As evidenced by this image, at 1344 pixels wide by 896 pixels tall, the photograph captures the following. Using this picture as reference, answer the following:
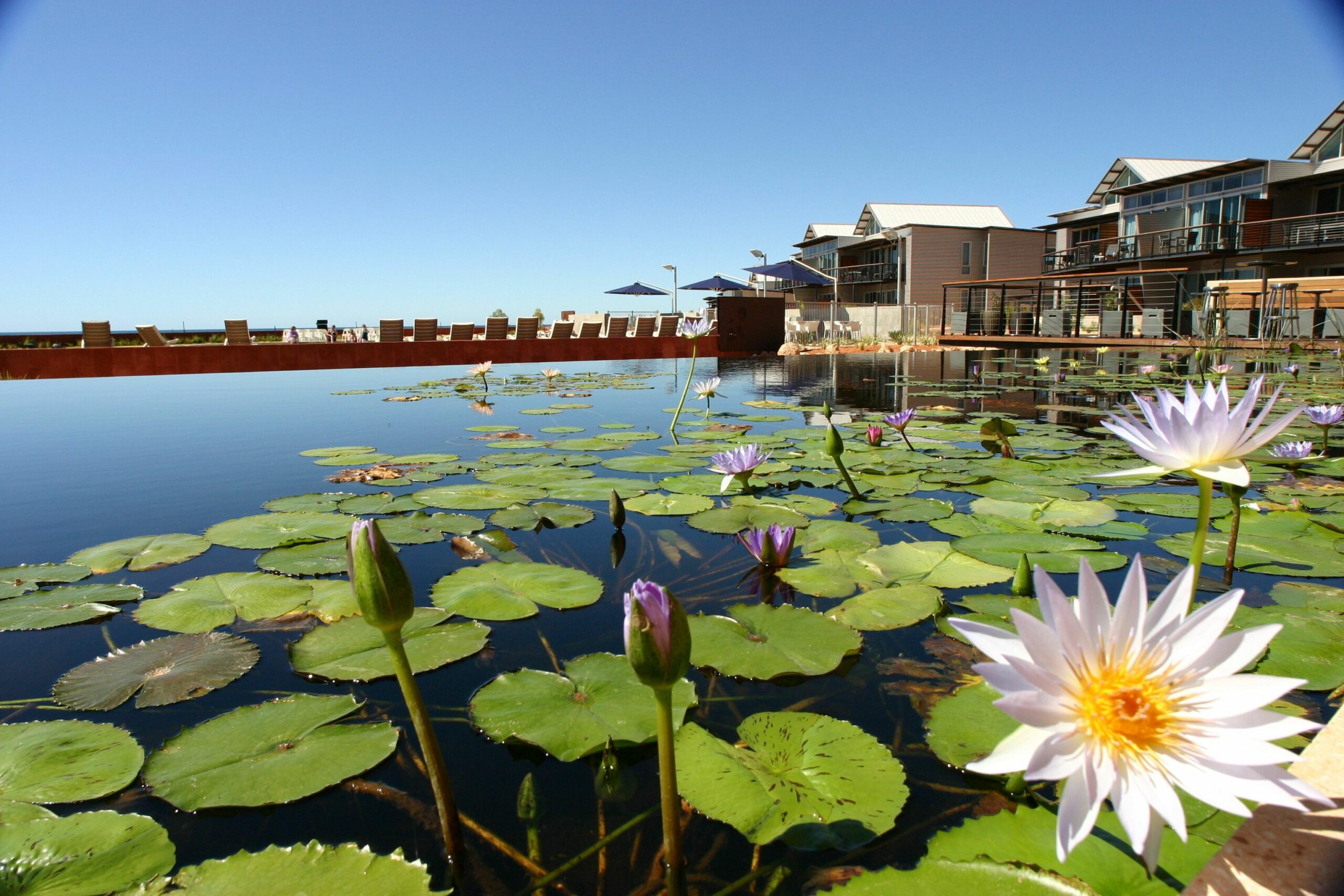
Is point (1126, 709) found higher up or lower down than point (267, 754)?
higher up

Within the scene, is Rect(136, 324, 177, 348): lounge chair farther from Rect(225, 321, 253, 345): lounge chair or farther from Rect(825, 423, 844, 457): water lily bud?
Rect(825, 423, 844, 457): water lily bud

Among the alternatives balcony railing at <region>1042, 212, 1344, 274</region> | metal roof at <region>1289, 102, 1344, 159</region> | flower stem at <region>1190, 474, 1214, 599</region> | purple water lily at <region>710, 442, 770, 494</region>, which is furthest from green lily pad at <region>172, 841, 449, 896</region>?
metal roof at <region>1289, 102, 1344, 159</region>

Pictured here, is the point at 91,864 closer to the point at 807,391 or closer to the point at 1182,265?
Result: the point at 807,391

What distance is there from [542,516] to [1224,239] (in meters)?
21.6

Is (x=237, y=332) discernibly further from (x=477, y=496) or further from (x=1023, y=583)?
(x=1023, y=583)

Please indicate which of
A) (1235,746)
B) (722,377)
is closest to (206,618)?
(1235,746)

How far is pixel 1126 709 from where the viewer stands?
0.41 metres

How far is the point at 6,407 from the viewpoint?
14.4 feet

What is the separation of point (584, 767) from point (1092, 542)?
127cm

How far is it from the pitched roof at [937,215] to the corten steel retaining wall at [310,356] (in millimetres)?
19426

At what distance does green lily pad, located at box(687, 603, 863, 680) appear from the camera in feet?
3.21

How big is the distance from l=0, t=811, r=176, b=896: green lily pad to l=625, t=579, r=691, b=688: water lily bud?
47 centimetres

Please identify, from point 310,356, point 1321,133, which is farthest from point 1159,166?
point 310,356

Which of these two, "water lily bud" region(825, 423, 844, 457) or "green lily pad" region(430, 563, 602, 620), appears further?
"water lily bud" region(825, 423, 844, 457)
